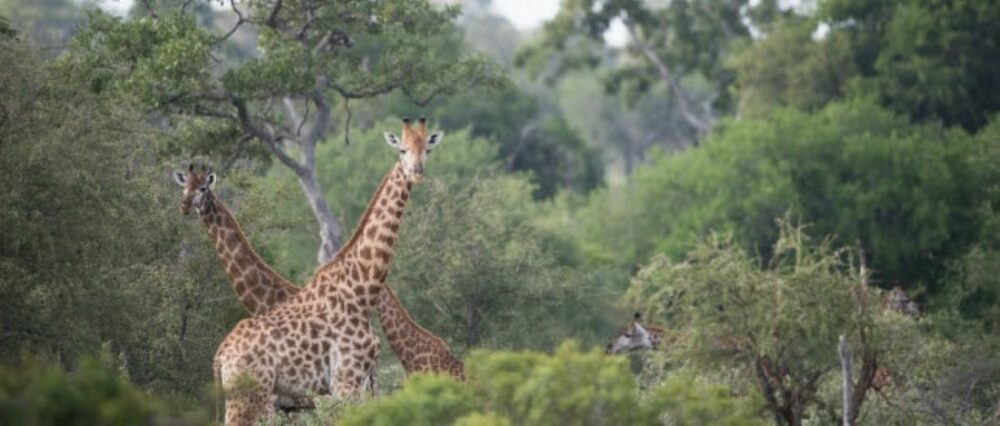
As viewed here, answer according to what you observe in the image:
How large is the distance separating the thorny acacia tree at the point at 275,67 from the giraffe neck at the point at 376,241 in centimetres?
632

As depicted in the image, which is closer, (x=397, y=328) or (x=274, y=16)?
(x=397, y=328)

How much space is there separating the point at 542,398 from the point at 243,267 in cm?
583

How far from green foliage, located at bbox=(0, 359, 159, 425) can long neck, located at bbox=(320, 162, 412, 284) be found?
25.7 feet

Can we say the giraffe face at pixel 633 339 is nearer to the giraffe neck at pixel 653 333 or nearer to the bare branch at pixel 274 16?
the giraffe neck at pixel 653 333

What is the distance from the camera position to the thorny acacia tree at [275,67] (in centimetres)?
3147

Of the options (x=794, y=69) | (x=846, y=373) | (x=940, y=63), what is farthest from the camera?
(x=794, y=69)

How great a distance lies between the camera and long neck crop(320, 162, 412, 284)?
2402 centimetres

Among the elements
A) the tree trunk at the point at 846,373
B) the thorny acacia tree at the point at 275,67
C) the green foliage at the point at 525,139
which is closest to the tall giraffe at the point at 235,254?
the tree trunk at the point at 846,373

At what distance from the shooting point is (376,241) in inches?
952

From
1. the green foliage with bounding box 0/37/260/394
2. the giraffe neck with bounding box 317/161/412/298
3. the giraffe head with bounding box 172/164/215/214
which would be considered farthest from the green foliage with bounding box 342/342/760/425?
the green foliage with bounding box 0/37/260/394

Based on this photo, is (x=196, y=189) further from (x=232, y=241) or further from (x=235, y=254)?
(x=235, y=254)

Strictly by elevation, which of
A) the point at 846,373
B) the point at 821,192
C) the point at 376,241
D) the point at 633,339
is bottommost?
the point at 633,339

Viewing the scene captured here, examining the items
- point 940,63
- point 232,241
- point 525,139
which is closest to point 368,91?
point 232,241

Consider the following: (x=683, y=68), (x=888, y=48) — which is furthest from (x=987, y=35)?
(x=683, y=68)
